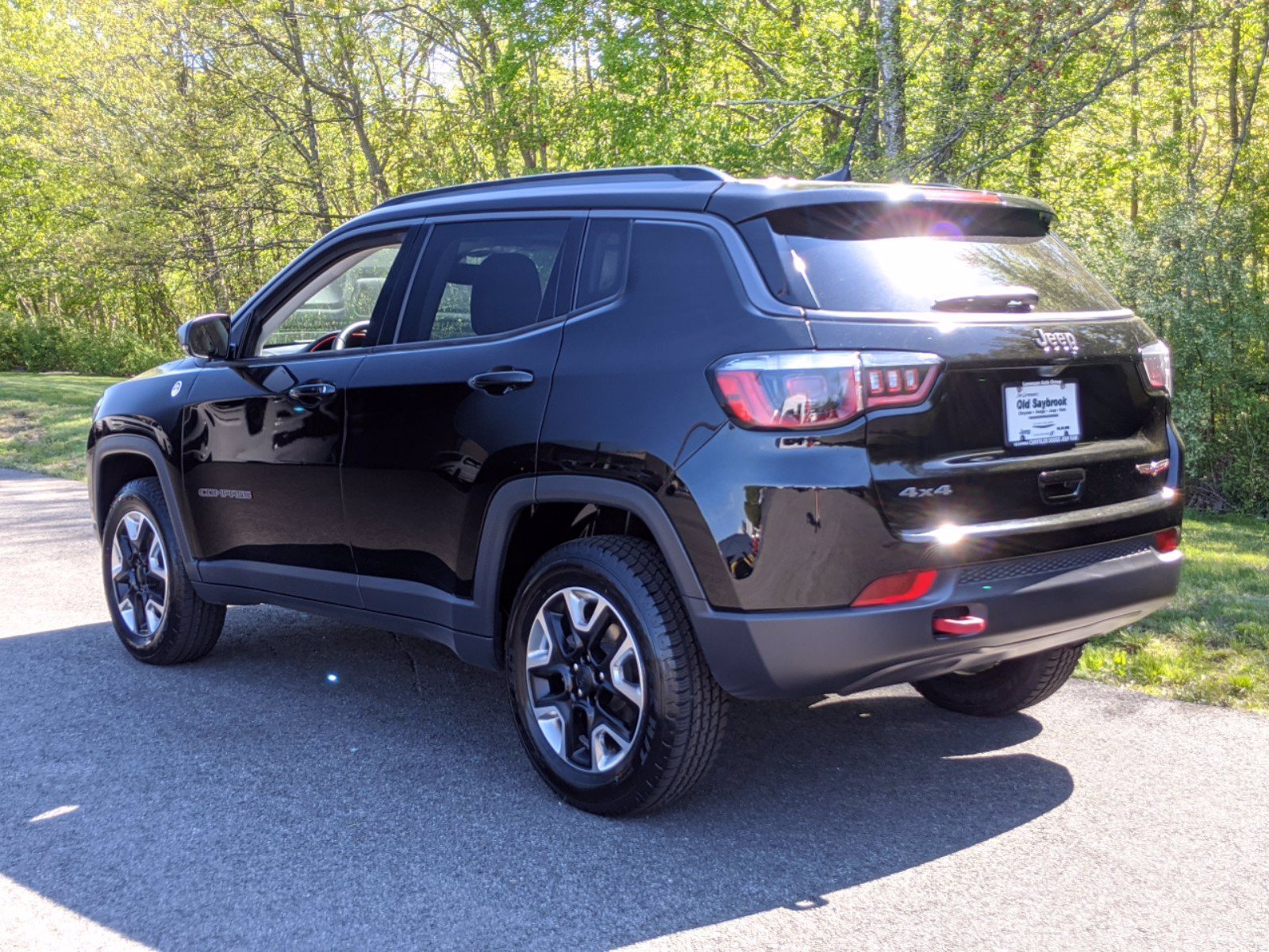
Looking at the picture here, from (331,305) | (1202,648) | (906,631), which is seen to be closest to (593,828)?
(906,631)

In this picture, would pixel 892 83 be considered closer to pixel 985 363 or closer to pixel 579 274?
pixel 579 274

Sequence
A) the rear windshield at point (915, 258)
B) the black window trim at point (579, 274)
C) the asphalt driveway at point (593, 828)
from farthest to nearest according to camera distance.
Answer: the black window trim at point (579, 274), the rear windshield at point (915, 258), the asphalt driveway at point (593, 828)

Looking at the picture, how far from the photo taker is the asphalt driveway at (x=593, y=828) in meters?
3.27

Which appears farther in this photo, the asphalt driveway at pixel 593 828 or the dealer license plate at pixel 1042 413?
the dealer license plate at pixel 1042 413

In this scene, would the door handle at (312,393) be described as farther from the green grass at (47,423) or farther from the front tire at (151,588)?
the green grass at (47,423)

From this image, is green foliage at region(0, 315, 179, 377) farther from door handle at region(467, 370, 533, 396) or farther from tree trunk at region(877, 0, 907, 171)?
door handle at region(467, 370, 533, 396)

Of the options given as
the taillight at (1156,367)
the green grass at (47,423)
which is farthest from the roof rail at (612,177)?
the green grass at (47,423)

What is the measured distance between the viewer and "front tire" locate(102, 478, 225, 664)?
18.8 ft

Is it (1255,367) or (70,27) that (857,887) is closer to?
(1255,367)

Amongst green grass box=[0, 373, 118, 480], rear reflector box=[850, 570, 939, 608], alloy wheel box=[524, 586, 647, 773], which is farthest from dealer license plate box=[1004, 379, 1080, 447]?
green grass box=[0, 373, 118, 480]

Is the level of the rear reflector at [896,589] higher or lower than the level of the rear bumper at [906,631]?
higher

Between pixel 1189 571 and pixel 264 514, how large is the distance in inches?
221

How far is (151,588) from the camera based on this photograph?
19.2ft

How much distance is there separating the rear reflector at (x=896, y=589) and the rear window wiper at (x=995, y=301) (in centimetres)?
75
